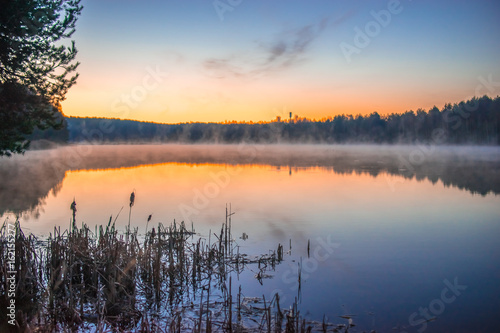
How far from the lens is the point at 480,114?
79938 millimetres

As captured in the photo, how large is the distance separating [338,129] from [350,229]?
11567cm

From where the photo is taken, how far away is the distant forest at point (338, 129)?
81438 mm

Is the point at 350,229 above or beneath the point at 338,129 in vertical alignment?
beneath

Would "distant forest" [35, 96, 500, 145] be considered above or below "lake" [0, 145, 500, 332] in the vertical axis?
above

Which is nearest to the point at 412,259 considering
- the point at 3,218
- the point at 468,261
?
the point at 468,261

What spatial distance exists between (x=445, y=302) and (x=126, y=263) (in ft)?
17.5

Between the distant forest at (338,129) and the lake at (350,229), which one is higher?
the distant forest at (338,129)

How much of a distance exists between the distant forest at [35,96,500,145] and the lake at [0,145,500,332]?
61.1 m

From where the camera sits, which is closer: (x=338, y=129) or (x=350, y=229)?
(x=350, y=229)

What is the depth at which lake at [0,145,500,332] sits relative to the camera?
594 centimetres

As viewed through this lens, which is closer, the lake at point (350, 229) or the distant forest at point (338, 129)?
the lake at point (350, 229)

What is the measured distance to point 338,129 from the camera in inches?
4833

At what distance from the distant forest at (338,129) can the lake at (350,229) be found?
61.1 meters

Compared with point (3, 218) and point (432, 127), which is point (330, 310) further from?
point (432, 127)
